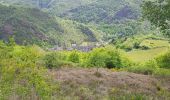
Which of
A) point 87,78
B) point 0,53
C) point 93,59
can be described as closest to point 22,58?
point 0,53

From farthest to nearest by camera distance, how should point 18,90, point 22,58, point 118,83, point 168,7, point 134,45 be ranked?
point 134,45 < point 168,7 < point 118,83 < point 22,58 < point 18,90

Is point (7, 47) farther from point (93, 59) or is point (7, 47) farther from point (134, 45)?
point (134, 45)

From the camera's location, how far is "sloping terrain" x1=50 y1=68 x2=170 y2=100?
59.2ft

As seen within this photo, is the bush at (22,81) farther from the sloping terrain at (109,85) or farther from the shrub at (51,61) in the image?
the shrub at (51,61)

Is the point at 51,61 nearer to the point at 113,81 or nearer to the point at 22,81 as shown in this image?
the point at 113,81

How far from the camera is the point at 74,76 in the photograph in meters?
23.9

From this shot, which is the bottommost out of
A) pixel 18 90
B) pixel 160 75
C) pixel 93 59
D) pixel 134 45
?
pixel 134 45

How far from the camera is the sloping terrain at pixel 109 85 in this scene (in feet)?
59.2

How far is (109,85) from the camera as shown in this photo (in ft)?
72.1

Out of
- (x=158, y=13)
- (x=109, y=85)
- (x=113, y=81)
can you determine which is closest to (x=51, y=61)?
(x=113, y=81)

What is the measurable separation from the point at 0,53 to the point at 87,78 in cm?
721

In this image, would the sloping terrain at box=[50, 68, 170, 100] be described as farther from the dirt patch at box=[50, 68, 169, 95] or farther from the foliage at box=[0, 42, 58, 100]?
the foliage at box=[0, 42, 58, 100]

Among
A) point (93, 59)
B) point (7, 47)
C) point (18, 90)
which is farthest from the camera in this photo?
point (93, 59)

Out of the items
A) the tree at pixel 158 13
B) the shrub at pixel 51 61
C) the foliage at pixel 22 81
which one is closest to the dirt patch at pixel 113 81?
the shrub at pixel 51 61
